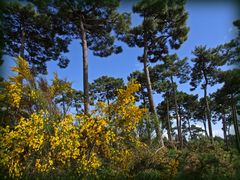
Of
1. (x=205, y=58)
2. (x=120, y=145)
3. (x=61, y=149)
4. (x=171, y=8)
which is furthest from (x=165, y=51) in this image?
(x=61, y=149)

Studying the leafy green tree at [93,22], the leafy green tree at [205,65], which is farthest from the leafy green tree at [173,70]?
the leafy green tree at [93,22]

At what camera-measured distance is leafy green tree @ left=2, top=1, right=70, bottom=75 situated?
11734mm

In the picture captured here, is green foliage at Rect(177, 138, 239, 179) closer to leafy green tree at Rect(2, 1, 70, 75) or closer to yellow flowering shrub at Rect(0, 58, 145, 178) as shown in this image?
yellow flowering shrub at Rect(0, 58, 145, 178)

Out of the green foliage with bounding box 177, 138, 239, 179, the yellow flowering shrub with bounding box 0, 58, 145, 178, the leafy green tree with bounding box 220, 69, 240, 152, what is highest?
the leafy green tree with bounding box 220, 69, 240, 152

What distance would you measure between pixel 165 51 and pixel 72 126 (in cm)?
1149

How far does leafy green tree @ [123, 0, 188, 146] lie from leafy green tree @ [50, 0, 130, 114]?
138 centimetres

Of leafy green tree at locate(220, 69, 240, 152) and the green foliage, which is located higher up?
leafy green tree at locate(220, 69, 240, 152)

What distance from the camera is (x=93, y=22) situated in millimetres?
12367

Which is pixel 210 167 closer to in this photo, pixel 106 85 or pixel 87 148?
pixel 87 148

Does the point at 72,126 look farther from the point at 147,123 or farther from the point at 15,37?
the point at 15,37

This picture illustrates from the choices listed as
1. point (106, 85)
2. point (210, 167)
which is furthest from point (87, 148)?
point (106, 85)

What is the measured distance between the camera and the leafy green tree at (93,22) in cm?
1144

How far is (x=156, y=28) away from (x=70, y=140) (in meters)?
10.6

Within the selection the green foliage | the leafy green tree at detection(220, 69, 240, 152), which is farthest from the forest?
the leafy green tree at detection(220, 69, 240, 152)
